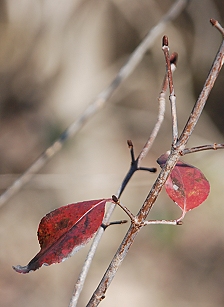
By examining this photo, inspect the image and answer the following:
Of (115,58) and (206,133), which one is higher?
(115,58)

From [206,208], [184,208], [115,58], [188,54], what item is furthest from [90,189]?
[184,208]

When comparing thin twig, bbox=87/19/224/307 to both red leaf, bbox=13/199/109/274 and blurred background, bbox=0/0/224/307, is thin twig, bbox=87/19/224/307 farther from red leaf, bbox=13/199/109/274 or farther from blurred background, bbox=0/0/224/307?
blurred background, bbox=0/0/224/307

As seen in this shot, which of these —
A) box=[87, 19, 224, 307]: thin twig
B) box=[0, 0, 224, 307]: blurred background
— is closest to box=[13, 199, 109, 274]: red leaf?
box=[87, 19, 224, 307]: thin twig

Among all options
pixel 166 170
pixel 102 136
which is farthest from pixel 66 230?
pixel 102 136

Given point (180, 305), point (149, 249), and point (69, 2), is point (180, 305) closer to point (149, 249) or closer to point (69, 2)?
point (149, 249)

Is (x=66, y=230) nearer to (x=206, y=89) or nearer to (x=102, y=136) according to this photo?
(x=206, y=89)

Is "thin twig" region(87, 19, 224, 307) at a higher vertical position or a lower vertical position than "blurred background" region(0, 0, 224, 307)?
lower

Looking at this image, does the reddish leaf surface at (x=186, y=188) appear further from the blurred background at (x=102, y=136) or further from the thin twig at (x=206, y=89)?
the blurred background at (x=102, y=136)
